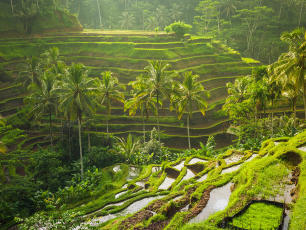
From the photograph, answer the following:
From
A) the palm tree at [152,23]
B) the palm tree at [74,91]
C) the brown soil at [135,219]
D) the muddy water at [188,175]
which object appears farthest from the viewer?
the palm tree at [152,23]

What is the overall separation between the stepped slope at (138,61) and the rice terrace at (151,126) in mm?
183

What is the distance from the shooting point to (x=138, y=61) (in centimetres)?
3706

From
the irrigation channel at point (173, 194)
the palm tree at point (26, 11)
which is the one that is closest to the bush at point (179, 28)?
the palm tree at point (26, 11)

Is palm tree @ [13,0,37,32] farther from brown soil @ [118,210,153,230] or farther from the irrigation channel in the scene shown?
brown soil @ [118,210,153,230]

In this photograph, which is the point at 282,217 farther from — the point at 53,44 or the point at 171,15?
the point at 171,15

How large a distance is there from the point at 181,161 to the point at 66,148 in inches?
502

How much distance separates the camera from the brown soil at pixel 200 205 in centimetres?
906

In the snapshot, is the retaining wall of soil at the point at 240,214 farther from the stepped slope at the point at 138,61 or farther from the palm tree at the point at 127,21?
the palm tree at the point at 127,21

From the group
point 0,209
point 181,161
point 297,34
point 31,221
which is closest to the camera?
point 31,221

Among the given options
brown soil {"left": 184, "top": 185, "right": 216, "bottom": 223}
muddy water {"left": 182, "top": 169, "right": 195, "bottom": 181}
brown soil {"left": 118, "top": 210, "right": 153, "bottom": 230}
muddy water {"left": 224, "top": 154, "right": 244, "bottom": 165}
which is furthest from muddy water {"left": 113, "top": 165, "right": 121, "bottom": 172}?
brown soil {"left": 184, "top": 185, "right": 216, "bottom": 223}

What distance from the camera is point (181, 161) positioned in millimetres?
19594

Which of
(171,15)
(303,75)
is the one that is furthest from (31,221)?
(171,15)

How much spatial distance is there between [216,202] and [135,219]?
361 cm

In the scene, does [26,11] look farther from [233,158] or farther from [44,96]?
[233,158]
